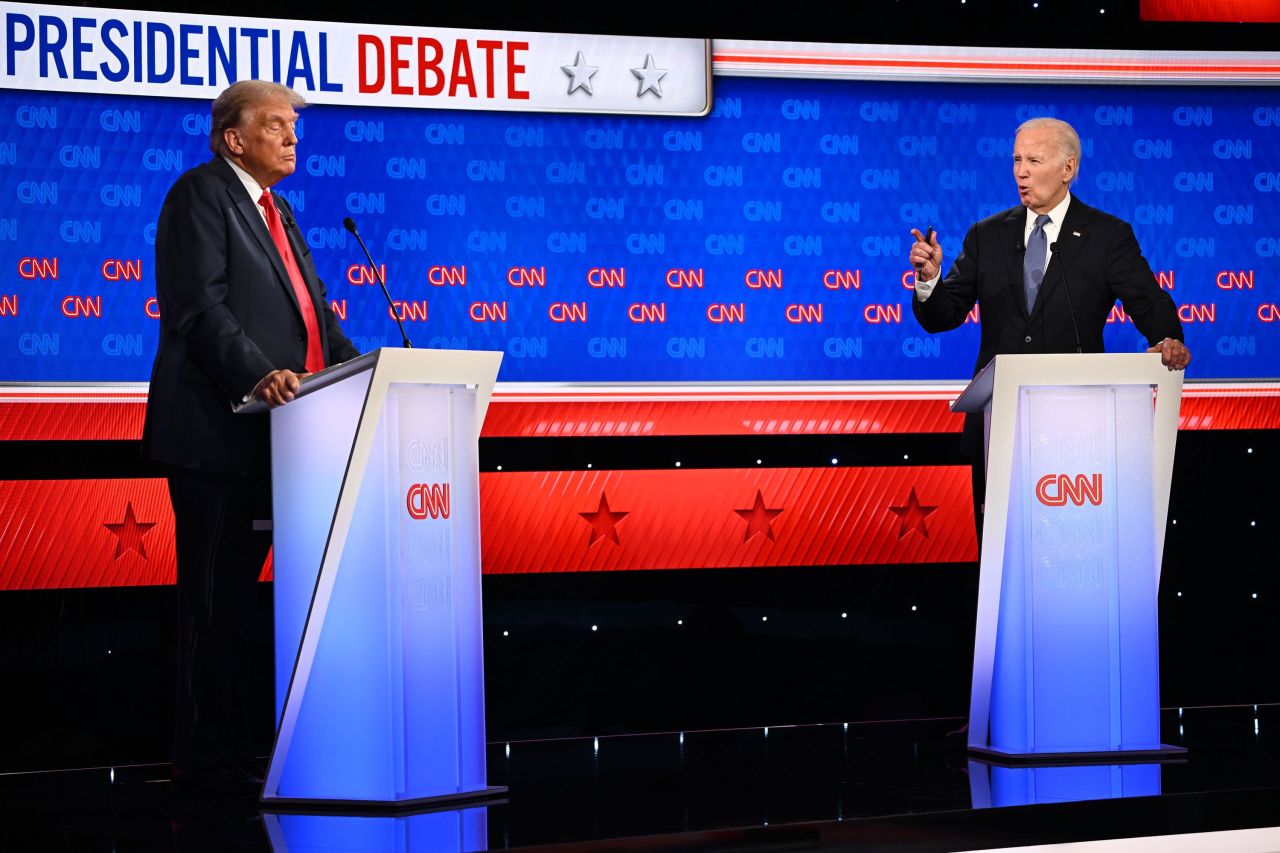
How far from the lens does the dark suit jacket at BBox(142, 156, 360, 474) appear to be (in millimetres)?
3453

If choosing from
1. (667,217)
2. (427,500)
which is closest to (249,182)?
(427,500)

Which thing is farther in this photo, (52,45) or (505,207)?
(505,207)

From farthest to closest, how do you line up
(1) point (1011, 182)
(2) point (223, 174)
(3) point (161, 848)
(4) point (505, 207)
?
(1) point (1011, 182) < (4) point (505, 207) < (2) point (223, 174) < (3) point (161, 848)

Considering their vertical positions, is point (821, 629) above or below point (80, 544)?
below

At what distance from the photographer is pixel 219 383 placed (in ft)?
11.6

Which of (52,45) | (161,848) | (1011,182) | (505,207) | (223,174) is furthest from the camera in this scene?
(1011,182)

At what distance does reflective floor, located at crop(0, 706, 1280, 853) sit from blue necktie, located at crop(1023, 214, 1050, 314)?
1.25 m

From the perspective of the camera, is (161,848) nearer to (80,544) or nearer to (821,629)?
(80,544)

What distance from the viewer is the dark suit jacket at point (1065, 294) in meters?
4.21

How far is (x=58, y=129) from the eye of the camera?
4469 millimetres

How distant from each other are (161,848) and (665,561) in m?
2.13

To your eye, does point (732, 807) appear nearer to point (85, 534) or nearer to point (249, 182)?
point (249, 182)

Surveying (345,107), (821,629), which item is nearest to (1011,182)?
(821,629)

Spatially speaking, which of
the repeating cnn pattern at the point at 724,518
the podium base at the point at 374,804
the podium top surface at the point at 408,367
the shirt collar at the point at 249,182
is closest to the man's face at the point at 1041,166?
the repeating cnn pattern at the point at 724,518
